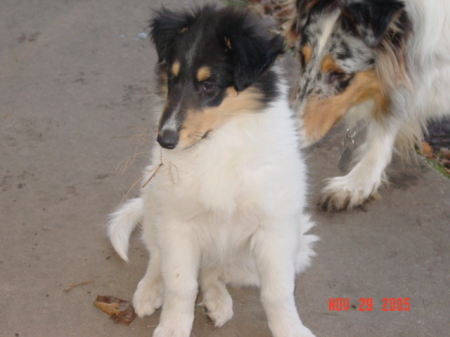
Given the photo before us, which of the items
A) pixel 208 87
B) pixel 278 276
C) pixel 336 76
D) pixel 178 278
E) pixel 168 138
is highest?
pixel 208 87

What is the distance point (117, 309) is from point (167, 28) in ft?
4.10

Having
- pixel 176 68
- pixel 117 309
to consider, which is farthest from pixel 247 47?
pixel 117 309

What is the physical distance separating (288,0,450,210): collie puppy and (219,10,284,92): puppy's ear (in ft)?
3.26

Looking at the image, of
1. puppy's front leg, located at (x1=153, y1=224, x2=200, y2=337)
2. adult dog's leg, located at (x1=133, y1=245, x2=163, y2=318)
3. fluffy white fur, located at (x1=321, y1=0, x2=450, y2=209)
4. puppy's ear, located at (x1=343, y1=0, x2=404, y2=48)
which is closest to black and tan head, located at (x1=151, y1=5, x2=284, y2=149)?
puppy's front leg, located at (x1=153, y1=224, x2=200, y2=337)

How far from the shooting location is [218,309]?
2703 mm

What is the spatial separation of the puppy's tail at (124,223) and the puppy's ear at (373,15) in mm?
1433

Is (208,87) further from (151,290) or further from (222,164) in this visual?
(151,290)

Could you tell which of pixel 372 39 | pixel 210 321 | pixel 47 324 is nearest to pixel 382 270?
pixel 210 321

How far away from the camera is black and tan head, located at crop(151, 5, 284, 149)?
2.23 m

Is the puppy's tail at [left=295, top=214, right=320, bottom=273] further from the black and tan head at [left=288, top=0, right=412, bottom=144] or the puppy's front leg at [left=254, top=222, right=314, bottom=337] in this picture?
the black and tan head at [left=288, top=0, right=412, bottom=144]

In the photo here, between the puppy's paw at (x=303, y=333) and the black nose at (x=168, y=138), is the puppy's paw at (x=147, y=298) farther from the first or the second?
the black nose at (x=168, y=138)

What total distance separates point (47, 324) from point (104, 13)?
372 cm

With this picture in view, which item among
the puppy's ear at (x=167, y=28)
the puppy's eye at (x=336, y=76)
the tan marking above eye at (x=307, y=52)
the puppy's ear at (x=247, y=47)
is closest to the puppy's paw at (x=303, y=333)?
the puppy's ear at (x=247, y=47)
